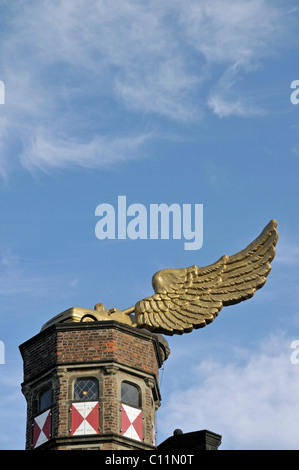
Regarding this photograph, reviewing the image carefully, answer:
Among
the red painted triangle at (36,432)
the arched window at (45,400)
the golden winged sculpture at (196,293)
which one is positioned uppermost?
the golden winged sculpture at (196,293)

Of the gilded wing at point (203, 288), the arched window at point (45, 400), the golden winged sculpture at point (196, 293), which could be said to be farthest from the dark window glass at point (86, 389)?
the gilded wing at point (203, 288)

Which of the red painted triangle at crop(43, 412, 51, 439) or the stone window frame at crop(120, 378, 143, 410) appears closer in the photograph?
the red painted triangle at crop(43, 412, 51, 439)

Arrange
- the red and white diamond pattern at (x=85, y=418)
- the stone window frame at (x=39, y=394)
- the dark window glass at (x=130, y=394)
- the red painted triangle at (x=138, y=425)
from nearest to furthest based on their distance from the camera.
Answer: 1. the red and white diamond pattern at (x=85, y=418)
2. the red painted triangle at (x=138, y=425)
3. the dark window glass at (x=130, y=394)
4. the stone window frame at (x=39, y=394)

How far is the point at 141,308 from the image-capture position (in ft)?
148

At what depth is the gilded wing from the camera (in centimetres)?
4497

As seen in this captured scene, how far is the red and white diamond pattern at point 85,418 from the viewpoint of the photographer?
4212 cm

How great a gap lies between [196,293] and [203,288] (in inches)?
11.3

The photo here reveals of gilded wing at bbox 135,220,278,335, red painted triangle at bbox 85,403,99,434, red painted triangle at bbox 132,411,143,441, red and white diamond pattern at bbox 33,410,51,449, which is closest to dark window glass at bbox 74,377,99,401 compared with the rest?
red painted triangle at bbox 85,403,99,434

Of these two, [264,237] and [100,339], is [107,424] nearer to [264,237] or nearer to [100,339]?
[100,339]

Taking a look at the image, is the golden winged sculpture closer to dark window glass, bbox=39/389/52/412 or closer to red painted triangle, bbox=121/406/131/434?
dark window glass, bbox=39/389/52/412

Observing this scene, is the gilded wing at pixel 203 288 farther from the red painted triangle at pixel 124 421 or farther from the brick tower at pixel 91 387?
the red painted triangle at pixel 124 421
